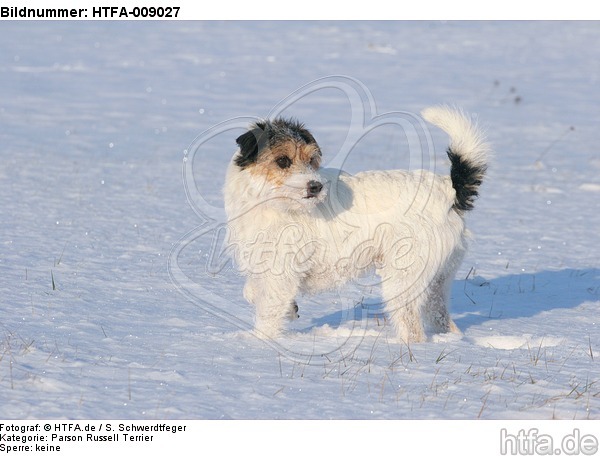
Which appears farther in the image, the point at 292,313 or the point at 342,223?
the point at 292,313

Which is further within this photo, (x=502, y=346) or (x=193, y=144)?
(x=193, y=144)

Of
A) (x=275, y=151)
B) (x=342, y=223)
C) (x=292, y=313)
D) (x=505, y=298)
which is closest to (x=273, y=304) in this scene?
(x=292, y=313)

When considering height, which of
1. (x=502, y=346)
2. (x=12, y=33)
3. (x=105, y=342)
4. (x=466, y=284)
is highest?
(x=12, y=33)

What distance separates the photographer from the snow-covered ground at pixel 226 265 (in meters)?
4.43

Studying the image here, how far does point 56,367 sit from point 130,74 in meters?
16.5

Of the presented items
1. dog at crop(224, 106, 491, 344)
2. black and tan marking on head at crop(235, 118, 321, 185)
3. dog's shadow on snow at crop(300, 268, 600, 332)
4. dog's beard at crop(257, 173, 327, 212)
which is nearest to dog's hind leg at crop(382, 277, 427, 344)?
dog at crop(224, 106, 491, 344)

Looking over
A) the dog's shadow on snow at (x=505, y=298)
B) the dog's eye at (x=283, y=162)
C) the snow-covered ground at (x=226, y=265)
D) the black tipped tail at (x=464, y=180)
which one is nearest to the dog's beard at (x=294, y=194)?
the dog's eye at (x=283, y=162)

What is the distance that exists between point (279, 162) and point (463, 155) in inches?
48.4

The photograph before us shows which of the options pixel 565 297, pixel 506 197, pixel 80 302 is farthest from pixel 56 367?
pixel 506 197

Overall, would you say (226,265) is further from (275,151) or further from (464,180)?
(464,180)

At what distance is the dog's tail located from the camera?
18.6 ft

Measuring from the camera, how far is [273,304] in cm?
548

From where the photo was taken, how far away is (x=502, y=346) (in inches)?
230

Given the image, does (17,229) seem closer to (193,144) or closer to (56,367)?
(56,367)
